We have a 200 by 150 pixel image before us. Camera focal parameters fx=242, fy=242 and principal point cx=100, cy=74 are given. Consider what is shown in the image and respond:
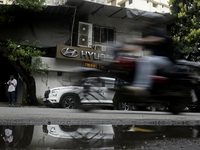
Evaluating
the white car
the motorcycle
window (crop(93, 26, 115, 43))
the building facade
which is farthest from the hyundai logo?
the building facade

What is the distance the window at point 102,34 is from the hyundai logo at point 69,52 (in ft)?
7.93

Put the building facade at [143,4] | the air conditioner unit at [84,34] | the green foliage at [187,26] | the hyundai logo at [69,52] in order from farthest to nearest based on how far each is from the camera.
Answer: the building facade at [143,4] → the air conditioner unit at [84,34] → the green foliage at [187,26] → the hyundai logo at [69,52]

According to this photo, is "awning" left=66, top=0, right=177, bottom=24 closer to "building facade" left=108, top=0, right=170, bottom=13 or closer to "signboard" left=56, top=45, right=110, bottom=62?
"signboard" left=56, top=45, right=110, bottom=62

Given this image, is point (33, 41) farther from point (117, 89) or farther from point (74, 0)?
point (117, 89)

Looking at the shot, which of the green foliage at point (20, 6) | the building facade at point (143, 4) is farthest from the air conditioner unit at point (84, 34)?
the building facade at point (143, 4)

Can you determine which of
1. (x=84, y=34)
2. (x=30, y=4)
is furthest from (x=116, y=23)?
(x=30, y=4)

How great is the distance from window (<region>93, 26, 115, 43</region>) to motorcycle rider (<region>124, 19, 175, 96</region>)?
1313 centimetres

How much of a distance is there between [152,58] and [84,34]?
12975 millimetres

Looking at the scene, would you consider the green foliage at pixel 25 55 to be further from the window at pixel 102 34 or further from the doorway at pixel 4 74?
the window at pixel 102 34

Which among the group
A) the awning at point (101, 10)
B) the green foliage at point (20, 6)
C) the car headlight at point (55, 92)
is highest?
the awning at point (101, 10)

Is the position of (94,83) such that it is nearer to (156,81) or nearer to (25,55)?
(156,81)

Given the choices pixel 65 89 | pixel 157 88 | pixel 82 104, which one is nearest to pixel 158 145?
pixel 157 88

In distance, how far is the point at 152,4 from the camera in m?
47.3

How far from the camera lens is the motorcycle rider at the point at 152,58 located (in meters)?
4.62
